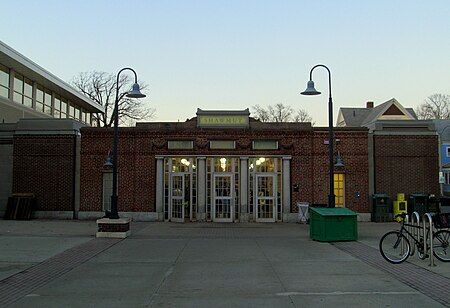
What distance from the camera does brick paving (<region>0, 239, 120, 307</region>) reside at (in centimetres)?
784

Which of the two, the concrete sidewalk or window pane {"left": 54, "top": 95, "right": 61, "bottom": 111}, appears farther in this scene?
window pane {"left": 54, "top": 95, "right": 61, "bottom": 111}

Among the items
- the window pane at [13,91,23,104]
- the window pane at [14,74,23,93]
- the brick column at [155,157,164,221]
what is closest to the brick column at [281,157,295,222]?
the brick column at [155,157,164,221]

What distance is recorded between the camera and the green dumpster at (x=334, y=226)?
1432 cm

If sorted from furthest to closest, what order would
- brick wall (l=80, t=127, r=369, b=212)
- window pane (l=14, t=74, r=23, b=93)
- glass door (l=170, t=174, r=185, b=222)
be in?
1. window pane (l=14, t=74, r=23, b=93)
2. brick wall (l=80, t=127, r=369, b=212)
3. glass door (l=170, t=174, r=185, b=222)

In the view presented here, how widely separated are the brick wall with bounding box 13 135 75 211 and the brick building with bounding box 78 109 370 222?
2.27 ft

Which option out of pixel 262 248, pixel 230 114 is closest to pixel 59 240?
pixel 262 248

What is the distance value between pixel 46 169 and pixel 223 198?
8307 millimetres

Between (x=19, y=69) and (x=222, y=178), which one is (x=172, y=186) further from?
(x=19, y=69)

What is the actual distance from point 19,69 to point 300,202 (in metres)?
18.9

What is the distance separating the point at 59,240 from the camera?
1440cm

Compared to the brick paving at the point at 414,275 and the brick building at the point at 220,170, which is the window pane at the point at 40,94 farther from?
A: the brick paving at the point at 414,275

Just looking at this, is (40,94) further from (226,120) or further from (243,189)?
(243,189)

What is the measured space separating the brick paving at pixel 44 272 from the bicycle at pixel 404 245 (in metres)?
7.33

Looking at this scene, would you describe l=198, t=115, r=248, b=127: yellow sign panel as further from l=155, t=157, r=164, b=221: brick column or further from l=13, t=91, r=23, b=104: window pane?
l=13, t=91, r=23, b=104: window pane
